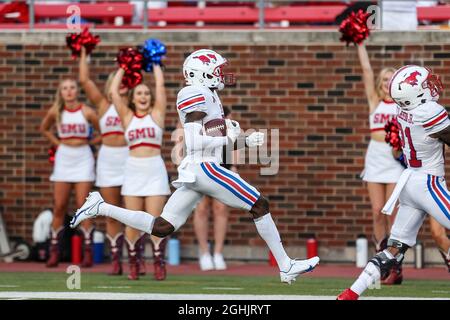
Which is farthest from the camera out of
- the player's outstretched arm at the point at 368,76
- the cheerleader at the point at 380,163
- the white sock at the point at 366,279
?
the cheerleader at the point at 380,163

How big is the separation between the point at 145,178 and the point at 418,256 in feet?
11.7

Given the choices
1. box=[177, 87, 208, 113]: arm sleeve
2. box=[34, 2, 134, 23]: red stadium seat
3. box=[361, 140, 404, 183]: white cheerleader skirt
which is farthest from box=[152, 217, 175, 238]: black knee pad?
box=[34, 2, 134, 23]: red stadium seat

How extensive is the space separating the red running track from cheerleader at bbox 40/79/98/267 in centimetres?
33

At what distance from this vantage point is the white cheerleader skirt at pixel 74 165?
14.8 metres

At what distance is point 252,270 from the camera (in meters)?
15.0

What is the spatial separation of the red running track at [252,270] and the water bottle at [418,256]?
0.10 m

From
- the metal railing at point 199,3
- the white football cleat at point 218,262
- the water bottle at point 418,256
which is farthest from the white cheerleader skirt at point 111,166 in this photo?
the water bottle at point 418,256

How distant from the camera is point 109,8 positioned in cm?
1648

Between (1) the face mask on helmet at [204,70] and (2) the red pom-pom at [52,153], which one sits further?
(2) the red pom-pom at [52,153]

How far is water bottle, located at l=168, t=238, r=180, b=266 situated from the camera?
15.6 meters

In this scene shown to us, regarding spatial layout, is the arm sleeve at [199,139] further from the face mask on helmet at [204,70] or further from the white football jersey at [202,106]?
the face mask on helmet at [204,70]

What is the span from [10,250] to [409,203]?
6607mm

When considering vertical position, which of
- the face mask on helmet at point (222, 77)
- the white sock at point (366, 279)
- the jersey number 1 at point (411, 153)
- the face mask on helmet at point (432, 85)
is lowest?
the white sock at point (366, 279)

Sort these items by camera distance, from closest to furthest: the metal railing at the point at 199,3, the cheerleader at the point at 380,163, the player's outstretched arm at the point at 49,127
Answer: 1. the cheerleader at the point at 380,163
2. the player's outstretched arm at the point at 49,127
3. the metal railing at the point at 199,3
